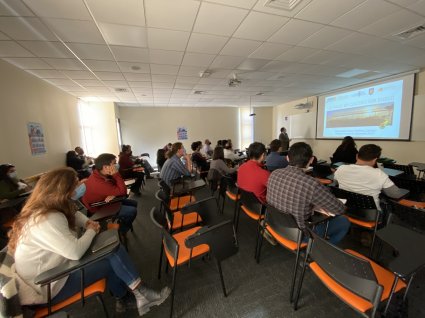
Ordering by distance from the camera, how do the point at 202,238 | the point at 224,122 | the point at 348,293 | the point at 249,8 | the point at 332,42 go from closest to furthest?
the point at 348,293, the point at 202,238, the point at 249,8, the point at 332,42, the point at 224,122

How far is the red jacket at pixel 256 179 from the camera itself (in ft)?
7.17

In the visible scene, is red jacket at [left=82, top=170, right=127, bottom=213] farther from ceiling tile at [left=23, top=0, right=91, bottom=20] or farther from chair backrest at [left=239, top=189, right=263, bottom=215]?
ceiling tile at [left=23, top=0, right=91, bottom=20]

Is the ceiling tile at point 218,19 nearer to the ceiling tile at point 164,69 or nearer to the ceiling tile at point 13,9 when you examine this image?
the ceiling tile at point 164,69

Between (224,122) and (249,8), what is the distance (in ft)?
27.0

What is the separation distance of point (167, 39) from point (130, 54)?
2.88 feet

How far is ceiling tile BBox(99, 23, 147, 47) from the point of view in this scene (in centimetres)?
236

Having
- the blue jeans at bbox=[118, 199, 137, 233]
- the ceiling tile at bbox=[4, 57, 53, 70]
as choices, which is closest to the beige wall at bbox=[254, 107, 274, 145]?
the ceiling tile at bbox=[4, 57, 53, 70]

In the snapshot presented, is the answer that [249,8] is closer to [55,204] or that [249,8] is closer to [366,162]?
[366,162]

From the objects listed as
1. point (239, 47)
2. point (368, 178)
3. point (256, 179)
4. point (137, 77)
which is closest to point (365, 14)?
point (239, 47)

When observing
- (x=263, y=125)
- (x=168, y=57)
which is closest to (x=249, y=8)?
(x=168, y=57)

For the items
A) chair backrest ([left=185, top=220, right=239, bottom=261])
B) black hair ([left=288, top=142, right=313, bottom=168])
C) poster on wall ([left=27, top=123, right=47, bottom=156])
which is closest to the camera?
chair backrest ([left=185, top=220, right=239, bottom=261])

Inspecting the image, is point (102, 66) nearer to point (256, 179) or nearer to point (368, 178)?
point (256, 179)

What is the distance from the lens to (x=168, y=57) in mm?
3324

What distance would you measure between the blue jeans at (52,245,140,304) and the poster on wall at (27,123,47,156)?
3927 mm
